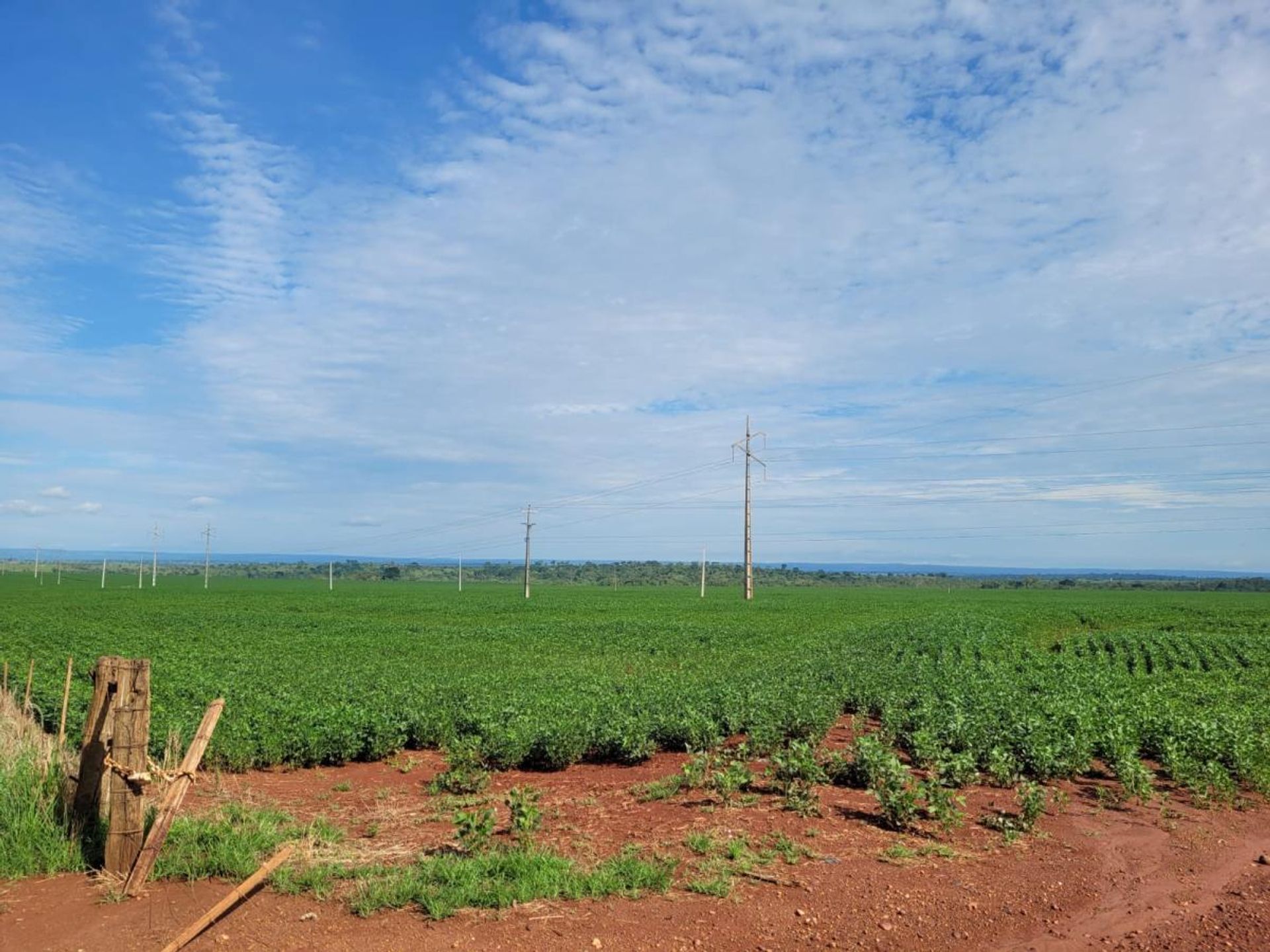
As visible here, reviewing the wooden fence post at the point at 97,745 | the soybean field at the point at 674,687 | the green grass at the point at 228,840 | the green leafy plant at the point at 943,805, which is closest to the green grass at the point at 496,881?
the green grass at the point at 228,840

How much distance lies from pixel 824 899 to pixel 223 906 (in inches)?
186

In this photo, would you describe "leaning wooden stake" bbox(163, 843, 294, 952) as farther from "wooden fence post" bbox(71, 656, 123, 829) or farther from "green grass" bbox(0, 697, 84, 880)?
"green grass" bbox(0, 697, 84, 880)

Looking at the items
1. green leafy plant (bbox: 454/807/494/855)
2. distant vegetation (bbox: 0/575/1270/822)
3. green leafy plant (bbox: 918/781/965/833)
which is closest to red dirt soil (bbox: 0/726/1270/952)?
green leafy plant (bbox: 918/781/965/833)

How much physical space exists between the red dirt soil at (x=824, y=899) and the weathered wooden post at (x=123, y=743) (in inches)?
15.4

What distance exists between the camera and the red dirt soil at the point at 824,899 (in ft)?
21.1

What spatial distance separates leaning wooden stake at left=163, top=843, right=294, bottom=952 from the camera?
6102mm

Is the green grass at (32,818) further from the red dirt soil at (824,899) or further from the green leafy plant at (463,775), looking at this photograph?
the green leafy plant at (463,775)

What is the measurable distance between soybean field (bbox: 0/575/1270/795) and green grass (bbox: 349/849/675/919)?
174 inches

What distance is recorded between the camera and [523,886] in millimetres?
7137

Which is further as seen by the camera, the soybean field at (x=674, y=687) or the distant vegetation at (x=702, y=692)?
the soybean field at (x=674, y=687)

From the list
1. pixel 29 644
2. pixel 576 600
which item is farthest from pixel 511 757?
pixel 576 600

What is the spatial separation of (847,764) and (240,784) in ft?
26.3

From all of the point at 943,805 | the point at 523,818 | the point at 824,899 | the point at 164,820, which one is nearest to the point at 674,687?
the point at 943,805

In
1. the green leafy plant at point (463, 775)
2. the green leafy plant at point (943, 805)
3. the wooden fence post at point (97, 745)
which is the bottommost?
the green leafy plant at point (463, 775)
